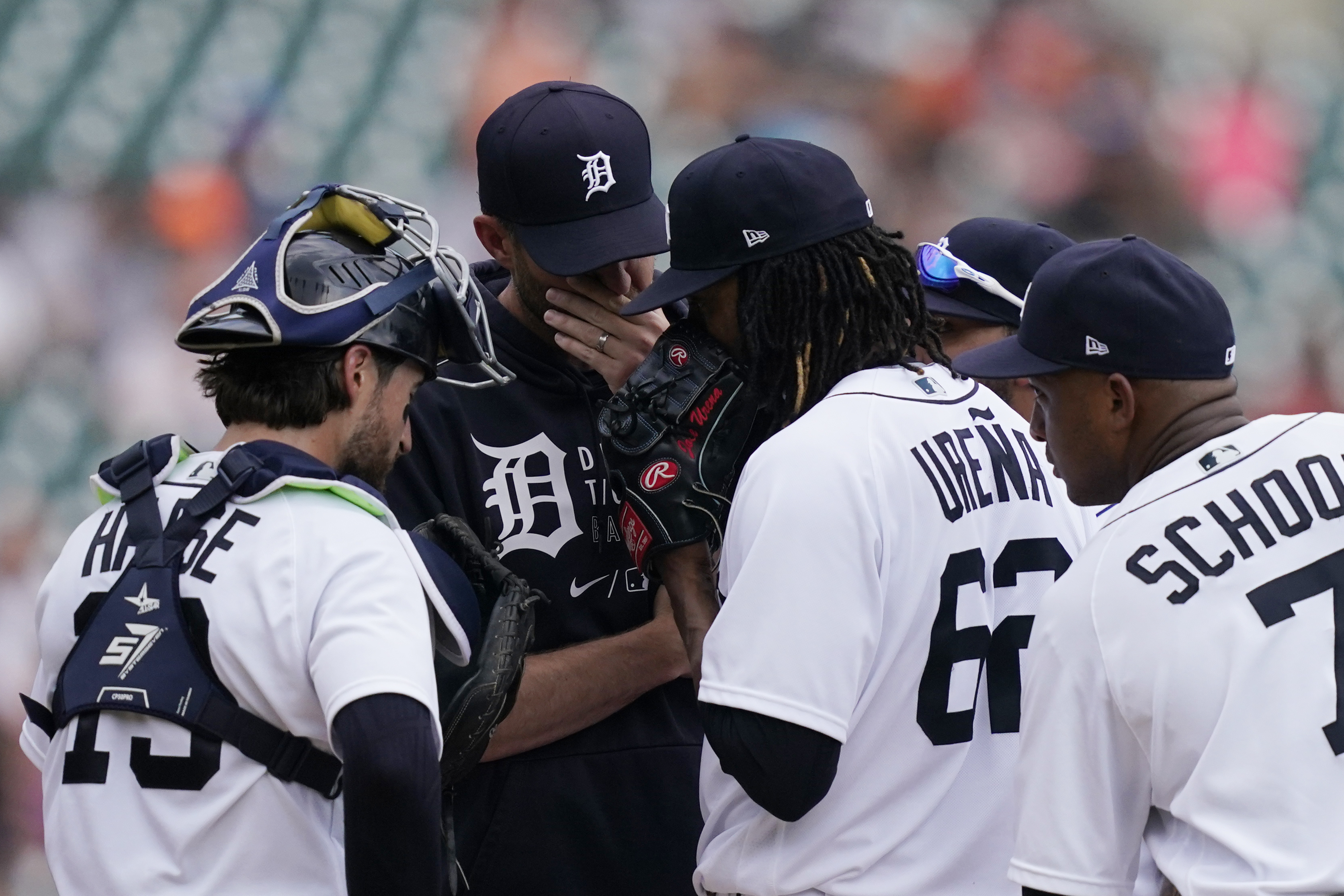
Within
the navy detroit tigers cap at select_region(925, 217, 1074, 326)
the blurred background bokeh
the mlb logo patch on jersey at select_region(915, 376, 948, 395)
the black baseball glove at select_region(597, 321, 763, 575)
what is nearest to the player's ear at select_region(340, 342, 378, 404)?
the black baseball glove at select_region(597, 321, 763, 575)

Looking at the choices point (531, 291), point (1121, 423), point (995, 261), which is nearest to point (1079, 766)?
point (1121, 423)

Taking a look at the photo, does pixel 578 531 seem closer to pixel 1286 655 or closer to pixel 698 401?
pixel 698 401

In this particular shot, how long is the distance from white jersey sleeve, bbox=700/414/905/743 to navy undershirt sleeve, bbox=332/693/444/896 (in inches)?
17.6

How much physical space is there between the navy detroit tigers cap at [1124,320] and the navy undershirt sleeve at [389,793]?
975mm

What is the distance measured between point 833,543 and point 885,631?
0.55 feet

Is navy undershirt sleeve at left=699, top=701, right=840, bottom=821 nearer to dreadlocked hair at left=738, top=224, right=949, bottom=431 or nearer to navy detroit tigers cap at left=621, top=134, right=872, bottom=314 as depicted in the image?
dreadlocked hair at left=738, top=224, right=949, bottom=431

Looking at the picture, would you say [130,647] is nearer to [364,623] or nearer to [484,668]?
[364,623]

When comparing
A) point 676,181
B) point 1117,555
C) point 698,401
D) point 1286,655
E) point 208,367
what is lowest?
point 1286,655

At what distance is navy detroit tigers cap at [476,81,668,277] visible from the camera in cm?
252

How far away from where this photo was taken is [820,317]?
2168 mm

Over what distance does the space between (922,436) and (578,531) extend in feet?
2.52

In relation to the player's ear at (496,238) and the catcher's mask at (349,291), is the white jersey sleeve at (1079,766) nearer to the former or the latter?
the catcher's mask at (349,291)

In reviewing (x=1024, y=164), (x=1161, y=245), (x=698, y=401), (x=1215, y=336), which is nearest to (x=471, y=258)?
(x=1024, y=164)

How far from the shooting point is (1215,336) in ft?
6.45
